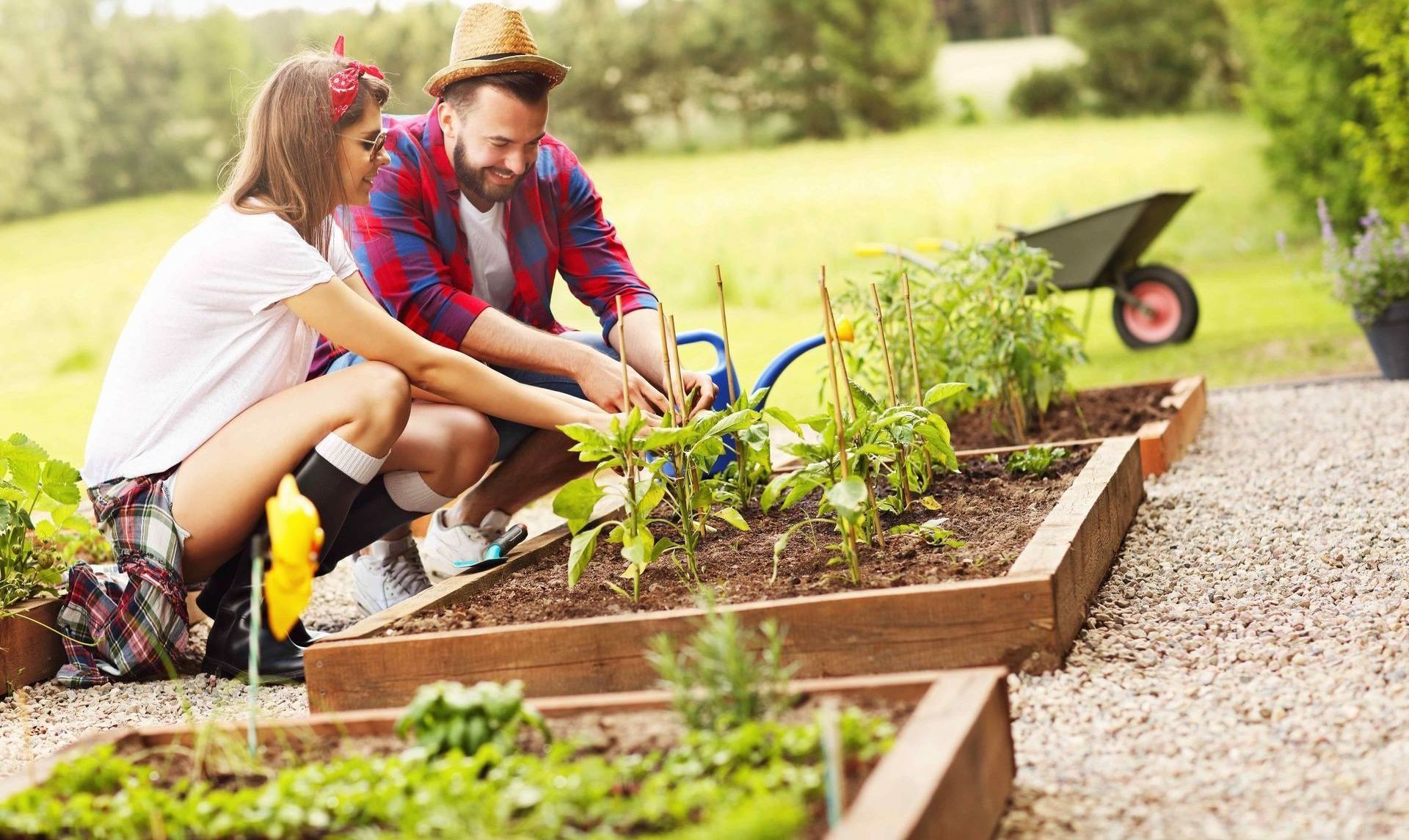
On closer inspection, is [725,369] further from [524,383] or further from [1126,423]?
[1126,423]

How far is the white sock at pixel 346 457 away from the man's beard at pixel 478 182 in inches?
26.9

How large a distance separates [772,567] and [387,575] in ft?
3.12

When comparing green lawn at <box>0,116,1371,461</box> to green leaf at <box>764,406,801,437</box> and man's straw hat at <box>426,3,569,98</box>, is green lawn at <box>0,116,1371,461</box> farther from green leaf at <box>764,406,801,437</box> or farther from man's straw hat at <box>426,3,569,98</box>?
green leaf at <box>764,406,801,437</box>

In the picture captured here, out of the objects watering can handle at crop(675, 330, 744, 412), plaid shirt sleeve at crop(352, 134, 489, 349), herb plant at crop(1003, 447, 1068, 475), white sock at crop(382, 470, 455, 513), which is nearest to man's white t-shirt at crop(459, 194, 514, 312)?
plaid shirt sleeve at crop(352, 134, 489, 349)

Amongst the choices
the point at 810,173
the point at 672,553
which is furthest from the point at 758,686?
the point at 810,173

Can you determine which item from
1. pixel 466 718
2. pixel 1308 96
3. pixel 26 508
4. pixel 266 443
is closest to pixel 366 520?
pixel 266 443

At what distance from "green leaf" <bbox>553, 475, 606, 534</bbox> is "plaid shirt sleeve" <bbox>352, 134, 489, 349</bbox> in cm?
76

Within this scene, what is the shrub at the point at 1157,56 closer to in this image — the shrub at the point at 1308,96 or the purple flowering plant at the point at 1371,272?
the shrub at the point at 1308,96

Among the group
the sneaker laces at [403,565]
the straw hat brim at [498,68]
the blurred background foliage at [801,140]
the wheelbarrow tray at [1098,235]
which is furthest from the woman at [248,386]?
the blurred background foliage at [801,140]

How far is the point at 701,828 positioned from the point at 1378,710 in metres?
0.97

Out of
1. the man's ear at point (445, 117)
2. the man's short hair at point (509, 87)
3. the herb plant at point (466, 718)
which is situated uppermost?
the man's short hair at point (509, 87)

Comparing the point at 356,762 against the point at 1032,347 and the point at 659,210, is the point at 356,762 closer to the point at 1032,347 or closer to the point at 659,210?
the point at 1032,347

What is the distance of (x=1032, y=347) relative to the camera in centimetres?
332

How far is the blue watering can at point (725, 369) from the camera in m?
2.58
